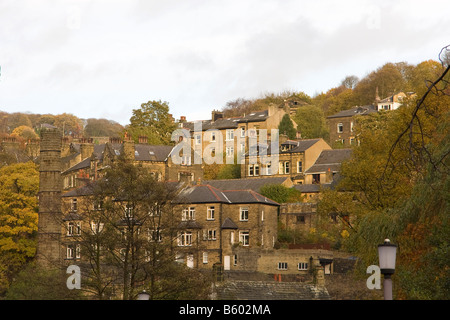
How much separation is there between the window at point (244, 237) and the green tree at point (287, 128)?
123 feet

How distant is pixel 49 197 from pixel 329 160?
34800 millimetres

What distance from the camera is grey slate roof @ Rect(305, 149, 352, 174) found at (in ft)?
288

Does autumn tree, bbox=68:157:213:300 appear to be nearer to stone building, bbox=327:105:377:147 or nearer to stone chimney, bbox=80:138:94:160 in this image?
stone chimney, bbox=80:138:94:160

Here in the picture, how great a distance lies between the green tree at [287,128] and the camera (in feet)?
344

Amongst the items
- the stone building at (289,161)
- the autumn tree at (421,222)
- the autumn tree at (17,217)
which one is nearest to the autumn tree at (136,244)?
the autumn tree at (421,222)

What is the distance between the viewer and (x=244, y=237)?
68.6 m

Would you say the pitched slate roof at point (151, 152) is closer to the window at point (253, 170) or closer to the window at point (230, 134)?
the window at point (253, 170)

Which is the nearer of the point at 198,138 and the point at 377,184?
the point at 377,184

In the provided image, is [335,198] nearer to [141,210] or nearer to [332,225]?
[141,210]

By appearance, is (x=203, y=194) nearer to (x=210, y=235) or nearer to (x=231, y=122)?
(x=210, y=235)

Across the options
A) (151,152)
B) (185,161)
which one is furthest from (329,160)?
(151,152)

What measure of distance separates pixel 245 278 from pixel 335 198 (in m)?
12.0

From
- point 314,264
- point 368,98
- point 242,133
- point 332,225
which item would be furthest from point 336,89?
point 314,264

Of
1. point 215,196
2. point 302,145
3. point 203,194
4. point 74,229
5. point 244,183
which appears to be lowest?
point 74,229
